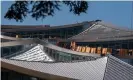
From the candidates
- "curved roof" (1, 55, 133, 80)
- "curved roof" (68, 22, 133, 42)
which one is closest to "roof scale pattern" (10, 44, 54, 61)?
"curved roof" (1, 55, 133, 80)

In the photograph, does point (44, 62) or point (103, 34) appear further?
point (103, 34)

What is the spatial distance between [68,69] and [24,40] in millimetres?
2215

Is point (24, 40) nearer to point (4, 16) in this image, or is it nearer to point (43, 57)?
point (43, 57)

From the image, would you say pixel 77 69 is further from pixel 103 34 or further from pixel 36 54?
pixel 103 34

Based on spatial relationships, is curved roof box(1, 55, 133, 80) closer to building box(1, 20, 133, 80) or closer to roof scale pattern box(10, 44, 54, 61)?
building box(1, 20, 133, 80)

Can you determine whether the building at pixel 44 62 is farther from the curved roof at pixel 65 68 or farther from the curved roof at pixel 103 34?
the curved roof at pixel 103 34

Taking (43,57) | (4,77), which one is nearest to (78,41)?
(43,57)

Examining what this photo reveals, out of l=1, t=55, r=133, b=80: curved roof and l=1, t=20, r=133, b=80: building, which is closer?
l=1, t=55, r=133, b=80: curved roof

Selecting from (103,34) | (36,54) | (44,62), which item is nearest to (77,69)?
(44,62)

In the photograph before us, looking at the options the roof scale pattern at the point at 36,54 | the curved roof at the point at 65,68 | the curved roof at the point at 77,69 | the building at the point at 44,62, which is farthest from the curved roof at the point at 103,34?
the curved roof at the point at 65,68

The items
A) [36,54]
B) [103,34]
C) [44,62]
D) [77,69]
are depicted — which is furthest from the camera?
[103,34]

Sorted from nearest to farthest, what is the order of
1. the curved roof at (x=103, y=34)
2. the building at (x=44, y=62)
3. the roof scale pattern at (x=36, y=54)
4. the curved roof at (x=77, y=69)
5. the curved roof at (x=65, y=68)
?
the curved roof at (x=65, y=68) → the curved roof at (x=77, y=69) → the building at (x=44, y=62) → the roof scale pattern at (x=36, y=54) → the curved roof at (x=103, y=34)

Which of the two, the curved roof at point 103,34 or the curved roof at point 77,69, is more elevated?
the curved roof at point 103,34

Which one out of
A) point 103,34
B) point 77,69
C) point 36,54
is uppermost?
point 103,34
